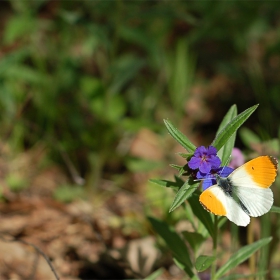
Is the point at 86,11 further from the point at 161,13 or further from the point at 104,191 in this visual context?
the point at 104,191

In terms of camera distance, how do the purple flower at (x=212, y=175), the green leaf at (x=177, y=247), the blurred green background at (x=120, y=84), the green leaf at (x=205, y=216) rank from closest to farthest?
1. the purple flower at (x=212, y=175)
2. the green leaf at (x=205, y=216)
3. the green leaf at (x=177, y=247)
4. the blurred green background at (x=120, y=84)

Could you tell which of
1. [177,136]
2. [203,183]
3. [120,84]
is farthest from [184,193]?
[120,84]


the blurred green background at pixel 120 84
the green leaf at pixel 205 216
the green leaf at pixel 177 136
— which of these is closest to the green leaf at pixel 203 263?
the green leaf at pixel 205 216

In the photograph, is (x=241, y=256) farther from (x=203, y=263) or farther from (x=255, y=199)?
(x=255, y=199)

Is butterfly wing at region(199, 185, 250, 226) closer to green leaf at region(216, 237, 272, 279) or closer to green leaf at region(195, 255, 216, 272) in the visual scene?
green leaf at region(195, 255, 216, 272)

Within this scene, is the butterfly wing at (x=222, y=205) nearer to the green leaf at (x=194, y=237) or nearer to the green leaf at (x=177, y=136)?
the green leaf at (x=177, y=136)
